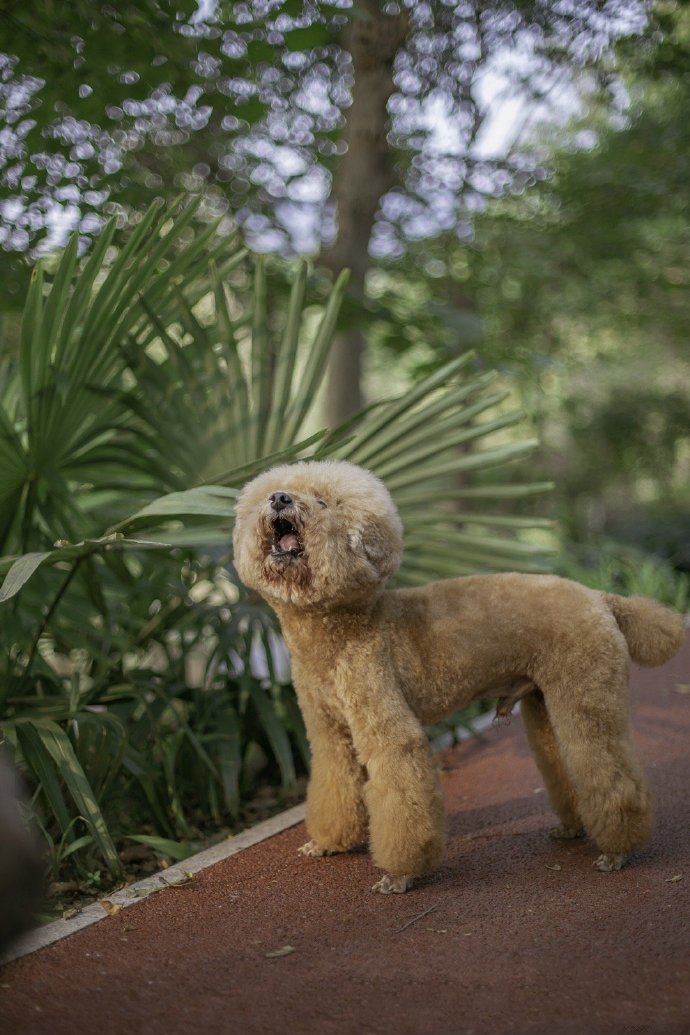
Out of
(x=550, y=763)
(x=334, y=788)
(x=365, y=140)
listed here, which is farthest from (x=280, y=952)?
(x=365, y=140)

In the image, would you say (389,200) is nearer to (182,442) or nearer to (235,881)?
(182,442)

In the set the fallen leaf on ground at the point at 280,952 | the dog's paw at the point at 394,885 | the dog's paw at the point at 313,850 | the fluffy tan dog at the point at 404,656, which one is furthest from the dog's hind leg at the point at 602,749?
the fallen leaf on ground at the point at 280,952

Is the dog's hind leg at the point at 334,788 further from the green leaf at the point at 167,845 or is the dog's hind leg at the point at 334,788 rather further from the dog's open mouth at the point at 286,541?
the dog's open mouth at the point at 286,541

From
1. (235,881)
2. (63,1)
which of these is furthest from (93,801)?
(63,1)

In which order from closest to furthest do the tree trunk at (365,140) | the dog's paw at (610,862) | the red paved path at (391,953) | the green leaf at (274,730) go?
the red paved path at (391,953) < the dog's paw at (610,862) < the green leaf at (274,730) < the tree trunk at (365,140)

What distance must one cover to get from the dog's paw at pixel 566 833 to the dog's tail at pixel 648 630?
27.2 inches

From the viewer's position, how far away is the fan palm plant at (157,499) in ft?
12.0

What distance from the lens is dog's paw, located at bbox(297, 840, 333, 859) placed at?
3483mm

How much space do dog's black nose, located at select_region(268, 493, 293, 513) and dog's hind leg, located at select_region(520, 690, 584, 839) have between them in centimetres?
121

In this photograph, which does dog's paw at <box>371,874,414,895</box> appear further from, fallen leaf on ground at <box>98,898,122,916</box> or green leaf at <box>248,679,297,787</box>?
green leaf at <box>248,679,297,787</box>

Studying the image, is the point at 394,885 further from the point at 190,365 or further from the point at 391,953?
the point at 190,365

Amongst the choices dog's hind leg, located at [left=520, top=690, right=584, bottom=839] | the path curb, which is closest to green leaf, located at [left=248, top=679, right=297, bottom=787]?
the path curb

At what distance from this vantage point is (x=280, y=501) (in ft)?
9.39

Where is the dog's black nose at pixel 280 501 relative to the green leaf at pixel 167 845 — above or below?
above
